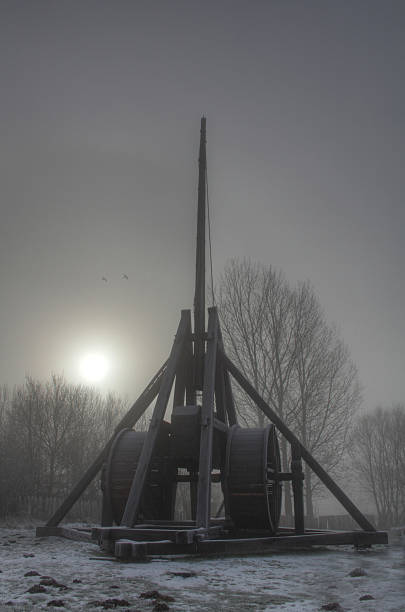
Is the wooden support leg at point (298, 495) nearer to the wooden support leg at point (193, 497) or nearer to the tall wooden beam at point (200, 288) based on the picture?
the wooden support leg at point (193, 497)

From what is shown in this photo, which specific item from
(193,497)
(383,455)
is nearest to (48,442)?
(193,497)

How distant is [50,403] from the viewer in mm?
29344

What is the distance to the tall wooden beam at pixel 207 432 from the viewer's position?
737cm

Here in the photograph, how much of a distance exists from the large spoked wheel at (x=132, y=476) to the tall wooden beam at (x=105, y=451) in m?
0.27

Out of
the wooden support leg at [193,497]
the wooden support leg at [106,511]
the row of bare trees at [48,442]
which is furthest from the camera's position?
the row of bare trees at [48,442]

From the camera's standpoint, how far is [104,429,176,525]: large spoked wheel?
8.66 metres

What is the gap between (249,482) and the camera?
27.5 feet

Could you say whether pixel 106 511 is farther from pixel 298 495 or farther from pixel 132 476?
pixel 298 495

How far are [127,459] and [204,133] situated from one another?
805cm

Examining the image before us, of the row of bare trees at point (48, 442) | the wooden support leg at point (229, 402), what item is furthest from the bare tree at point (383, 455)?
the wooden support leg at point (229, 402)

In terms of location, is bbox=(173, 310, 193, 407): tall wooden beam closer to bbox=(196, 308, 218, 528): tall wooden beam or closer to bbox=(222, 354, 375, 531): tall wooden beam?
bbox=(196, 308, 218, 528): tall wooden beam

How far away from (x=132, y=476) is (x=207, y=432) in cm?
158

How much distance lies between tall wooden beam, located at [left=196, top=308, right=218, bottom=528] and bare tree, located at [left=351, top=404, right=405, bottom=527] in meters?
35.0

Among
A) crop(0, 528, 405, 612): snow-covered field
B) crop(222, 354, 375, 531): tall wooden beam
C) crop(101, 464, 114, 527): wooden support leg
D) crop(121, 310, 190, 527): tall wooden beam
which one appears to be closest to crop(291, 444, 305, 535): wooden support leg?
crop(222, 354, 375, 531): tall wooden beam
